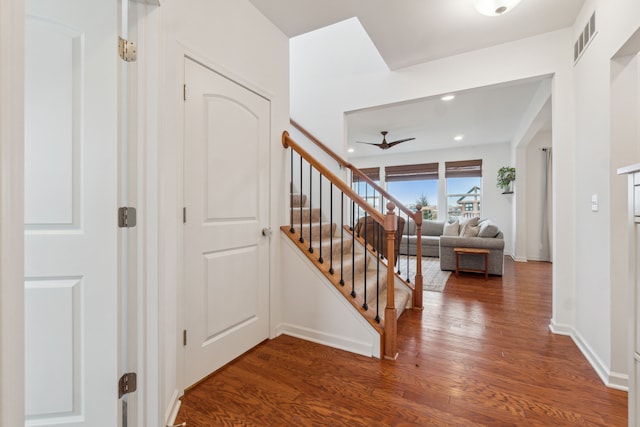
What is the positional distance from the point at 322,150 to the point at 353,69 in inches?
40.3

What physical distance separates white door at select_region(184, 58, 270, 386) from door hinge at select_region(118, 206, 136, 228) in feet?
1.26

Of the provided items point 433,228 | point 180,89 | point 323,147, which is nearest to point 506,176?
point 433,228

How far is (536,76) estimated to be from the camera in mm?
2486

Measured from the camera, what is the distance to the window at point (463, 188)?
22.9ft

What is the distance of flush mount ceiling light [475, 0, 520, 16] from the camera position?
1.88m

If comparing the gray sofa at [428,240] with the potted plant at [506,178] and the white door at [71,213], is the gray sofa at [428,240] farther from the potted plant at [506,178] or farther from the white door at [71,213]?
the white door at [71,213]

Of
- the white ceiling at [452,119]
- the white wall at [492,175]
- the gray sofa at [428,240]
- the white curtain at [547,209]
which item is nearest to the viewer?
the white ceiling at [452,119]

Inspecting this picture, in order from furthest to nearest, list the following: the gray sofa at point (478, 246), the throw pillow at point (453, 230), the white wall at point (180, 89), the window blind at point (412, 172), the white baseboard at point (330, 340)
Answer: the window blind at point (412, 172), the throw pillow at point (453, 230), the gray sofa at point (478, 246), the white baseboard at point (330, 340), the white wall at point (180, 89)

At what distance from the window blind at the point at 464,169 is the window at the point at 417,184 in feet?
1.03

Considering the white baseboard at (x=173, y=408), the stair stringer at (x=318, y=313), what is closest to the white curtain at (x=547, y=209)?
the stair stringer at (x=318, y=313)

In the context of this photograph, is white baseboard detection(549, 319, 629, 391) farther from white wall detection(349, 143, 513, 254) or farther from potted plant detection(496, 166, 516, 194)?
white wall detection(349, 143, 513, 254)

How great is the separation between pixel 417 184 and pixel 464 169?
1241 mm

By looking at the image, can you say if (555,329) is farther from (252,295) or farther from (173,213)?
(173,213)

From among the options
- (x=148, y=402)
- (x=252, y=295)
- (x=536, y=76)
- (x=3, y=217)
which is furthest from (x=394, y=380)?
(x=536, y=76)
